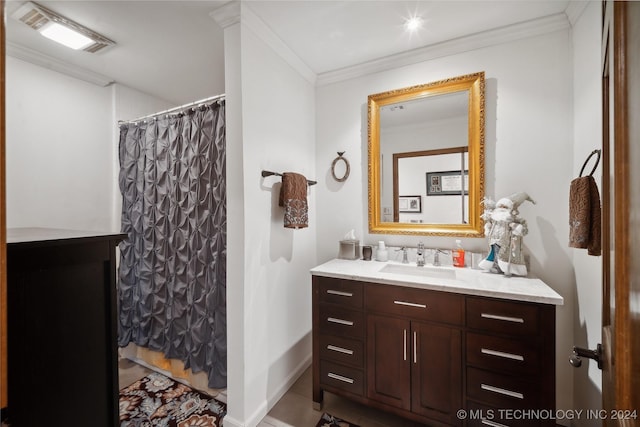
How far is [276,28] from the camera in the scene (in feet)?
5.64

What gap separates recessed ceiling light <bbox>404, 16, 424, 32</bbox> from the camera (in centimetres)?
163

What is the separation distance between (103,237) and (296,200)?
3.70 feet

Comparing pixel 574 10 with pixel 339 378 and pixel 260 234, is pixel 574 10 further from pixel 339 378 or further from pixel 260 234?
pixel 339 378

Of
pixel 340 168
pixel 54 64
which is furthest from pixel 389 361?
pixel 54 64

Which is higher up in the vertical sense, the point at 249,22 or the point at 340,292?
the point at 249,22

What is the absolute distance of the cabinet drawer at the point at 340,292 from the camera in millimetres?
1624

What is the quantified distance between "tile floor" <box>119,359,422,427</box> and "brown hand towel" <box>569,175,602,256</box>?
1.39m

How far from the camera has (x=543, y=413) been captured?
1.21 metres

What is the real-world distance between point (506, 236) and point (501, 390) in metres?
0.83

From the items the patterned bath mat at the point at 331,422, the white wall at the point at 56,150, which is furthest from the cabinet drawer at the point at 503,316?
the white wall at the point at 56,150

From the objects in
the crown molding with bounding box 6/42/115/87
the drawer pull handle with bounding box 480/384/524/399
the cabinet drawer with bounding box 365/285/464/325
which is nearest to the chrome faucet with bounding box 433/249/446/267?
the cabinet drawer with bounding box 365/285/464/325

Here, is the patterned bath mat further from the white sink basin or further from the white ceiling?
the white ceiling

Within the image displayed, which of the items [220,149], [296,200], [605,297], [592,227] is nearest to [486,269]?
[592,227]

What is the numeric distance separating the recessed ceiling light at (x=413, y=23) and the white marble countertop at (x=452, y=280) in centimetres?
162
